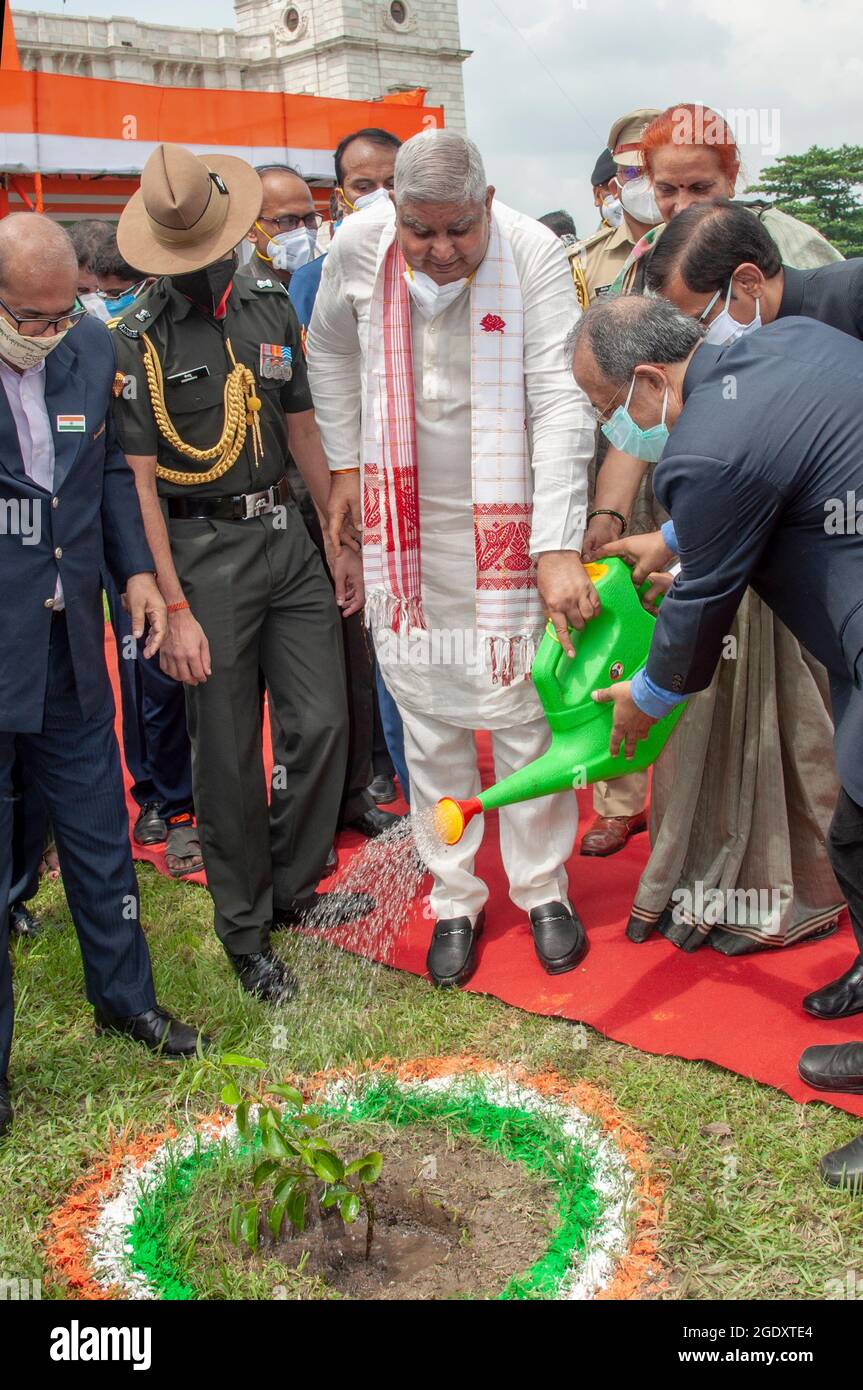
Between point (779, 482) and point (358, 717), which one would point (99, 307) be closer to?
point (358, 717)

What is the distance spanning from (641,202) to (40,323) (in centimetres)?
231

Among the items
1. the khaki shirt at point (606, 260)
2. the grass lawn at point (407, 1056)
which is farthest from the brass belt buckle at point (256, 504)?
the khaki shirt at point (606, 260)

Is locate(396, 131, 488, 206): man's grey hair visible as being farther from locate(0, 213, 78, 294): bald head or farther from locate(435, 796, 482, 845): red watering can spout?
locate(435, 796, 482, 845): red watering can spout

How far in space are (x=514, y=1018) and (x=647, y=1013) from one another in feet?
1.16

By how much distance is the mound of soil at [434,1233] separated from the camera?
2387 mm

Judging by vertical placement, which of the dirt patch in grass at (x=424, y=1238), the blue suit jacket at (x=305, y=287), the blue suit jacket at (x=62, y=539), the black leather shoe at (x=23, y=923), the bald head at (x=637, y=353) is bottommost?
the dirt patch in grass at (x=424, y=1238)

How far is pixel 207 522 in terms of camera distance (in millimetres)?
3555

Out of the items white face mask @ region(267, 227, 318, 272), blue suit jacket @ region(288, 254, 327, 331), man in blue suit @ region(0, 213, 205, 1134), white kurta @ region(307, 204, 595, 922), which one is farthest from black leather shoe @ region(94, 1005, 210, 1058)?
white face mask @ region(267, 227, 318, 272)

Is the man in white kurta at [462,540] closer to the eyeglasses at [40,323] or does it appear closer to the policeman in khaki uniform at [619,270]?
the policeman in khaki uniform at [619,270]

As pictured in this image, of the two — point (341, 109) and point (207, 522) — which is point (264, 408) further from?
point (341, 109)

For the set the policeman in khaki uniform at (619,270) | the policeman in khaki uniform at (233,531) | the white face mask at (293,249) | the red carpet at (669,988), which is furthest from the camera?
the white face mask at (293,249)

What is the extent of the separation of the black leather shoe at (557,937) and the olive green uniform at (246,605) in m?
0.72

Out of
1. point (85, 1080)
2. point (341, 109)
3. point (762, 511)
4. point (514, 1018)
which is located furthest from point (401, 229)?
point (341, 109)
